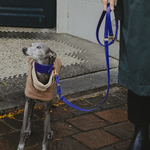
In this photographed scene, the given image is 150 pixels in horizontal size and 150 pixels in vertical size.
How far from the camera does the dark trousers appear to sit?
104 inches

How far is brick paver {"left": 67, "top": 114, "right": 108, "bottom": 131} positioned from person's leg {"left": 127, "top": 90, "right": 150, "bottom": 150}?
57cm

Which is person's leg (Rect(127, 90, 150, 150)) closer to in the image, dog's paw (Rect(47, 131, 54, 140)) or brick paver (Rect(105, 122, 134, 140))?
brick paver (Rect(105, 122, 134, 140))

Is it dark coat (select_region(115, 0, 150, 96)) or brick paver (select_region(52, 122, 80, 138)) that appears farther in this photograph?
brick paver (select_region(52, 122, 80, 138))

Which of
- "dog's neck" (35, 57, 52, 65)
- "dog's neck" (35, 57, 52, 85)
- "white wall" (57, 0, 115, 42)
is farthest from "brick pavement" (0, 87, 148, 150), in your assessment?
"white wall" (57, 0, 115, 42)

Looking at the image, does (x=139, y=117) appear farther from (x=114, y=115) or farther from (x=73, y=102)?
(x=73, y=102)

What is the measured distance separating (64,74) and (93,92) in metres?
0.57

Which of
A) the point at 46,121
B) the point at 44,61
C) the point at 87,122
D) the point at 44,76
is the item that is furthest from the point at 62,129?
the point at 44,61

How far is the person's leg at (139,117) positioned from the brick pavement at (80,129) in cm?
18

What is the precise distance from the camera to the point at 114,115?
351 centimetres

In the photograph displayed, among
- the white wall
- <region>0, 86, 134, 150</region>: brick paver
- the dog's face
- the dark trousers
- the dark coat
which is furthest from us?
the white wall

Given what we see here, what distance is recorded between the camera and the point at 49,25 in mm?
6645

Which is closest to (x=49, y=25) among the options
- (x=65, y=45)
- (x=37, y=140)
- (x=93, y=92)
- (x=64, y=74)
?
(x=65, y=45)

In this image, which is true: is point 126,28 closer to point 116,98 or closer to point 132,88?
point 132,88

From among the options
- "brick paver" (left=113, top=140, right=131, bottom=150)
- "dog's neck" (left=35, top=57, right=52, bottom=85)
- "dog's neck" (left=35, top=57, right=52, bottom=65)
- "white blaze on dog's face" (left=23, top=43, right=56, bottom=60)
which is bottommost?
"brick paver" (left=113, top=140, right=131, bottom=150)
